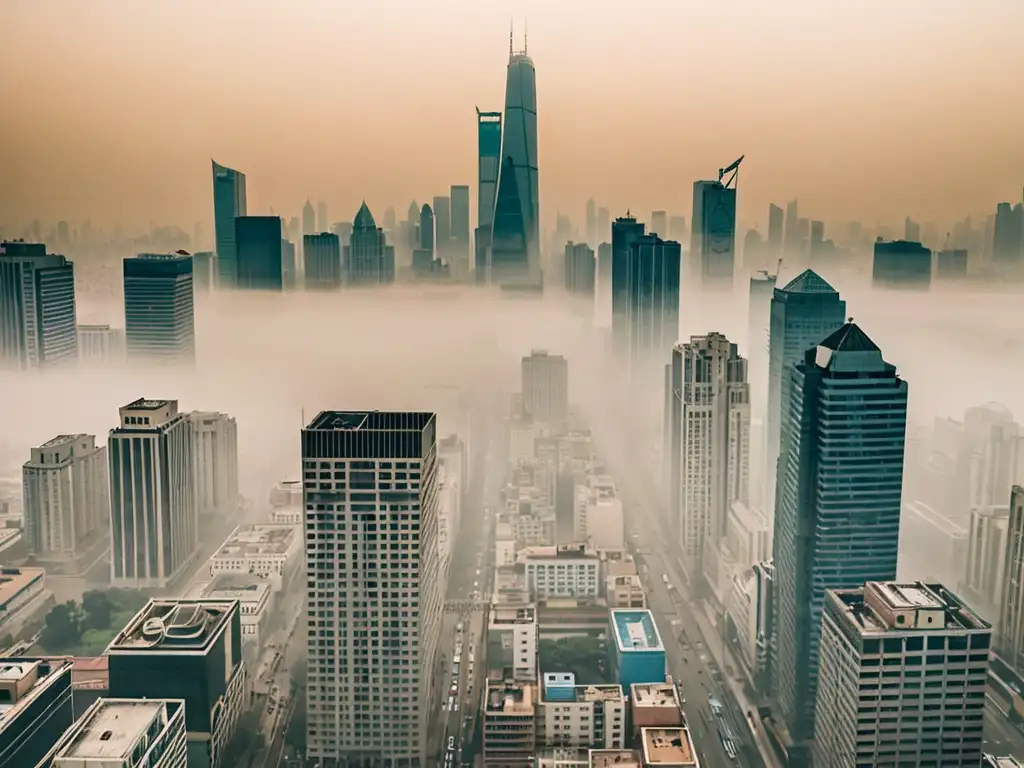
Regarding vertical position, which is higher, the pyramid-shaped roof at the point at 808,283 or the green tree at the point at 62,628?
the pyramid-shaped roof at the point at 808,283

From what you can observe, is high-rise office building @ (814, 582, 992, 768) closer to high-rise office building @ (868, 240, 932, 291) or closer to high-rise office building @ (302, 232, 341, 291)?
high-rise office building @ (868, 240, 932, 291)

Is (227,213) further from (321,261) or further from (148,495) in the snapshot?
(148,495)

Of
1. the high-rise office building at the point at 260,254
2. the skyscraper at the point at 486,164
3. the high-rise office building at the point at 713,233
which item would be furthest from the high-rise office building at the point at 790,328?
the high-rise office building at the point at 260,254

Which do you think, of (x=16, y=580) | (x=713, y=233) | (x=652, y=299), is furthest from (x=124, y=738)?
(x=713, y=233)

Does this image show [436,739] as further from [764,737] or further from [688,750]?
[764,737]

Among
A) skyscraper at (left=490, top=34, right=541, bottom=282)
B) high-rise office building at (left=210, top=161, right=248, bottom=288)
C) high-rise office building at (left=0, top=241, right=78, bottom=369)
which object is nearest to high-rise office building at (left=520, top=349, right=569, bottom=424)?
skyscraper at (left=490, top=34, right=541, bottom=282)

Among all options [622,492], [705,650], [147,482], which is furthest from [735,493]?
[147,482]

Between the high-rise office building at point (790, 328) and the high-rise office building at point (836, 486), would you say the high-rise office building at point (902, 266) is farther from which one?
the high-rise office building at point (836, 486)
